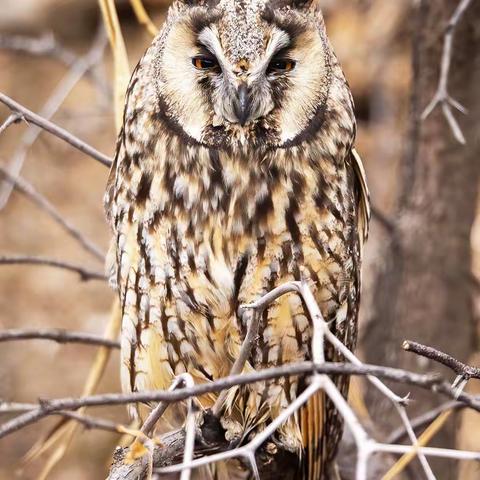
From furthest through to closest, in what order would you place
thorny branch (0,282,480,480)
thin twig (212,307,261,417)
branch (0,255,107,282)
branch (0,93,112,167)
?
1. branch (0,255,107,282)
2. branch (0,93,112,167)
3. thin twig (212,307,261,417)
4. thorny branch (0,282,480,480)

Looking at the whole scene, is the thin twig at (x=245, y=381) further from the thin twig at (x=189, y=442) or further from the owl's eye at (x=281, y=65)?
the owl's eye at (x=281, y=65)

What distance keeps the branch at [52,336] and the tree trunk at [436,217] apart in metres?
1.01

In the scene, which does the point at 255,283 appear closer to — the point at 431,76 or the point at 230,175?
the point at 230,175

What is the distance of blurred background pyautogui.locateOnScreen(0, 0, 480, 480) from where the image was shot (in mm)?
Result: 3299

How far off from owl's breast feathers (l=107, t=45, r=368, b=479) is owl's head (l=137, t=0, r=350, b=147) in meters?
0.07

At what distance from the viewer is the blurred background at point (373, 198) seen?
10.8 ft

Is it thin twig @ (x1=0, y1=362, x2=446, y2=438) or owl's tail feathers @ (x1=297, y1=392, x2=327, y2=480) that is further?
owl's tail feathers @ (x1=297, y1=392, x2=327, y2=480)

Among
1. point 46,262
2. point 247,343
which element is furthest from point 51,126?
point 247,343

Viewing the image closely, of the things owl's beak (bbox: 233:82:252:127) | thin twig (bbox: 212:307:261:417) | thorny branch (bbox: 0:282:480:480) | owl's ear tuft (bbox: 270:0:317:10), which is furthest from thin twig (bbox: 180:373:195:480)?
owl's ear tuft (bbox: 270:0:317:10)

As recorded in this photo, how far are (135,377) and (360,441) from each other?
1.36 meters

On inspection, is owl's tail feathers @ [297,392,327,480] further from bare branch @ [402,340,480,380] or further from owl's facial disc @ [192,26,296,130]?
bare branch @ [402,340,480,380]

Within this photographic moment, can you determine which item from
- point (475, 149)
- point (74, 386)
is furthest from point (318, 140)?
point (74, 386)

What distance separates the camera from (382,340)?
3.43 metres

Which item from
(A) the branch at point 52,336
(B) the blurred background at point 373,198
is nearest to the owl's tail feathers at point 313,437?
(B) the blurred background at point 373,198
